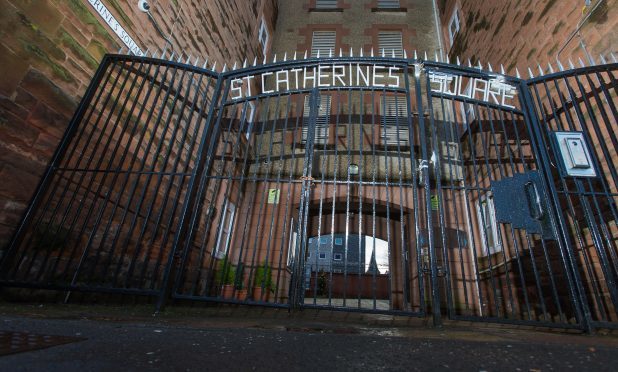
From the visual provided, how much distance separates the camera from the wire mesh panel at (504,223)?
2734mm

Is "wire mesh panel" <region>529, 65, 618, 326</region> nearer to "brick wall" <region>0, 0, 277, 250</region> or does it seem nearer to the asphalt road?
the asphalt road

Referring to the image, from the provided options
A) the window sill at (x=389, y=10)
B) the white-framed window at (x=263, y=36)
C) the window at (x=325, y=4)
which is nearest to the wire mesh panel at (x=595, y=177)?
the white-framed window at (x=263, y=36)

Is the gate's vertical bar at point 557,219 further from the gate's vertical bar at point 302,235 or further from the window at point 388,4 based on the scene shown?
the window at point 388,4

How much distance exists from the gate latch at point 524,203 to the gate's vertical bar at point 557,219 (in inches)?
4.8

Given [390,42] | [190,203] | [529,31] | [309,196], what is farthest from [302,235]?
[390,42]

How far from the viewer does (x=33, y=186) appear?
2.77 metres

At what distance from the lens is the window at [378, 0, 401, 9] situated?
11.4 metres

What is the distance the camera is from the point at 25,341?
46.6 inches

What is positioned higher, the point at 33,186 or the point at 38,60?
the point at 38,60

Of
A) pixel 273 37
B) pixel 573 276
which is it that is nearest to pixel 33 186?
pixel 573 276

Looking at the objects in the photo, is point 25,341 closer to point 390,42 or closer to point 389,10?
point 390,42

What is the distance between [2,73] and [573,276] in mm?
5350

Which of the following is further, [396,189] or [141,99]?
[396,189]

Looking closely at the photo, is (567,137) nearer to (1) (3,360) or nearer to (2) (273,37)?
(1) (3,360)
